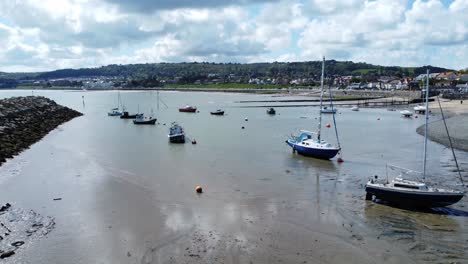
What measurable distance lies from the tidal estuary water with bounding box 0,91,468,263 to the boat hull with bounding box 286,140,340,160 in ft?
2.65

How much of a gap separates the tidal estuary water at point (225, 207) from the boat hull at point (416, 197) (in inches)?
21.8

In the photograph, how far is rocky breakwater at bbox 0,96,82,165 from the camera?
126 ft

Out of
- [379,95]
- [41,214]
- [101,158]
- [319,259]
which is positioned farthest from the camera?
[379,95]

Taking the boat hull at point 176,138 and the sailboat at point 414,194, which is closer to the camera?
the sailboat at point 414,194

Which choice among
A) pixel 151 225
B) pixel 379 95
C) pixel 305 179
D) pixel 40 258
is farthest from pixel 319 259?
pixel 379 95

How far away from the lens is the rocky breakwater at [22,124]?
126 ft

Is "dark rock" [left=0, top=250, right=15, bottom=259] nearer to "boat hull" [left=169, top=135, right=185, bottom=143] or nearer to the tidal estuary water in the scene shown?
the tidal estuary water

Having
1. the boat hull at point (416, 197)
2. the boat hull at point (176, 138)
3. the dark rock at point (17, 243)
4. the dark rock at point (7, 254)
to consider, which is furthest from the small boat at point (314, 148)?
the dark rock at point (7, 254)

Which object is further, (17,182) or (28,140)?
(28,140)

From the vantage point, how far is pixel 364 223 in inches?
771

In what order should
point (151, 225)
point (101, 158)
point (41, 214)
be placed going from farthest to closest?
point (101, 158) → point (41, 214) → point (151, 225)

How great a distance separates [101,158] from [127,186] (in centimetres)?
1101

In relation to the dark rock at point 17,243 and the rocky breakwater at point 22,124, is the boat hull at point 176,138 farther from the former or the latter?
the dark rock at point 17,243

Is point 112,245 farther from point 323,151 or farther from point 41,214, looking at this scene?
point 323,151
